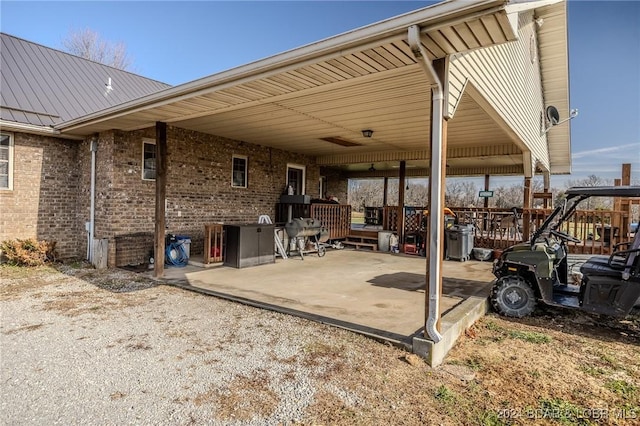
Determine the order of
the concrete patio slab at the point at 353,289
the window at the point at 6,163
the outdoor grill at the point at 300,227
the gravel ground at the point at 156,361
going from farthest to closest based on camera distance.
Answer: the outdoor grill at the point at 300,227, the window at the point at 6,163, the concrete patio slab at the point at 353,289, the gravel ground at the point at 156,361

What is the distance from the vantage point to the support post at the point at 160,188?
634 centimetres

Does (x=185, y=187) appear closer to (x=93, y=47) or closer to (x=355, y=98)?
(x=355, y=98)

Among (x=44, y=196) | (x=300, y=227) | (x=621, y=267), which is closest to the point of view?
(x=621, y=267)

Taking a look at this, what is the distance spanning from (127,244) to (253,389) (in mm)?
6123

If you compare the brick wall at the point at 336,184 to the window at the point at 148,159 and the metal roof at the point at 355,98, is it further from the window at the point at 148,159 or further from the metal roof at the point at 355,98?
the window at the point at 148,159

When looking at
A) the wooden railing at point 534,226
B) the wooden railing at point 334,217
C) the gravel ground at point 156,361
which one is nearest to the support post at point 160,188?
the gravel ground at point 156,361

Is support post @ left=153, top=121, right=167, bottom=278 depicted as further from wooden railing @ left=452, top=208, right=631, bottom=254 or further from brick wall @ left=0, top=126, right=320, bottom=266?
wooden railing @ left=452, top=208, right=631, bottom=254

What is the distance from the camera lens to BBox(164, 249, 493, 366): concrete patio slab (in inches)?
167

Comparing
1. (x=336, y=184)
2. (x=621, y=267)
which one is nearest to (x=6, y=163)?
(x=621, y=267)

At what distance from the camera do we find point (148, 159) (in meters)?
8.05

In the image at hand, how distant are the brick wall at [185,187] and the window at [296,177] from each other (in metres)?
0.39

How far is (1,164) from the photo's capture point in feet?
23.7

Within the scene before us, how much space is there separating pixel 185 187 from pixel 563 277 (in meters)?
7.85

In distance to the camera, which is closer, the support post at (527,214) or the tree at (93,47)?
the support post at (527,214)
